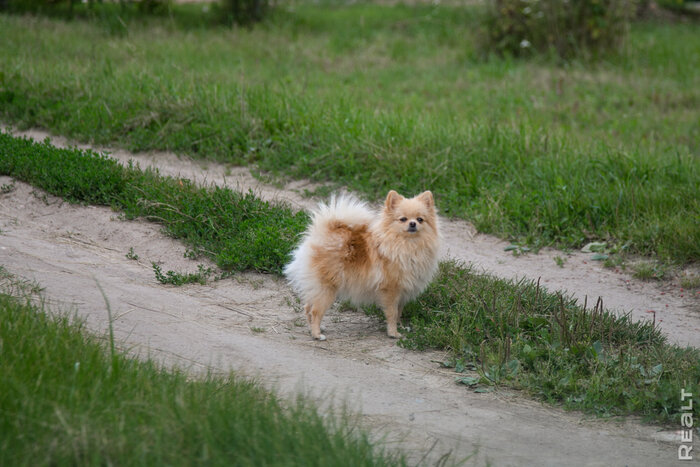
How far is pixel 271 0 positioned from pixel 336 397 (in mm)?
15185

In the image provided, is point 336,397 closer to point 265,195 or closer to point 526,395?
point 526,395

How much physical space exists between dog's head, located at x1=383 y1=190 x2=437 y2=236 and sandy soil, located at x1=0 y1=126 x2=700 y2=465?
3.12 feet

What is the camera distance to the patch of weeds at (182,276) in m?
6.62

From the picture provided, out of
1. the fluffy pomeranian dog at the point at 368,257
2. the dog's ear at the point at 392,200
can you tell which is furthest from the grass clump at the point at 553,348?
the dog's ear at the point at 392,200

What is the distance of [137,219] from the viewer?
25.2 feet

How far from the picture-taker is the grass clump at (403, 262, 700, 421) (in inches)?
189

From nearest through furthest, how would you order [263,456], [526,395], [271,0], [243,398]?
[263,456]
[243,398]
[526,395]
[271,0]

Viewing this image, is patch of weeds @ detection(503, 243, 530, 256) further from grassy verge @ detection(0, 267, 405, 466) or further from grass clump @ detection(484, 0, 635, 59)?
grass clump @ detection(484, 0, 635, 59)

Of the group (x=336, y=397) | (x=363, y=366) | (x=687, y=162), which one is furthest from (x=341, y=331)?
(x=687, y=162)

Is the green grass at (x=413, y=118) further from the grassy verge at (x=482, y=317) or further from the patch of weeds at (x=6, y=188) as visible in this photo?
the patch of weeds at (x=6, y=188)

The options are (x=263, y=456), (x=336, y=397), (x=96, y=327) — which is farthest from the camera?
(x=96, y=327)

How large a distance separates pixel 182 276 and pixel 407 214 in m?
2.34

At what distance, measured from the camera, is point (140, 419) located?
367cm

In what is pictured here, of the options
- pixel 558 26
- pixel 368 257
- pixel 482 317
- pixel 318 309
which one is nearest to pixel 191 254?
pixel 318 309
